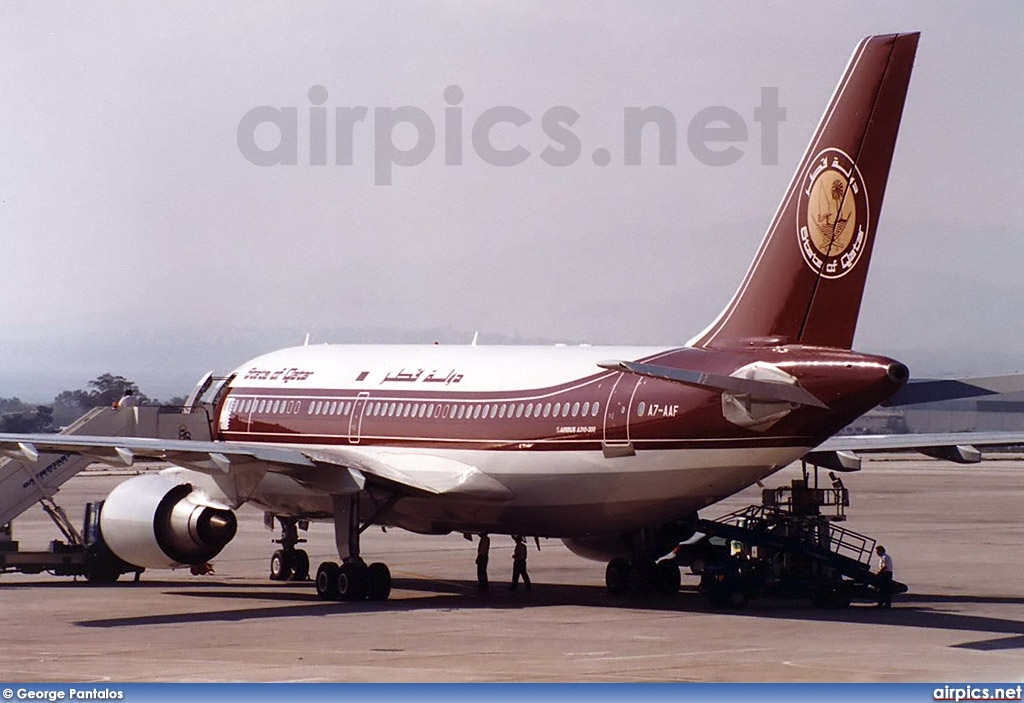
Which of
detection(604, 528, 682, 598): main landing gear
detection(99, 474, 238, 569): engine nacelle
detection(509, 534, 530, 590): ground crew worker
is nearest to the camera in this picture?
detection(99, 474, 238, 569): engine nacelle

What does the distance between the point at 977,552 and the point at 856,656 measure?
2356 centimetres

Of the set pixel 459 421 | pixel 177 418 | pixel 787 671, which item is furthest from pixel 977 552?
pixel 787 671

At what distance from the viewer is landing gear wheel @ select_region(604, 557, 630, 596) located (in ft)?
122

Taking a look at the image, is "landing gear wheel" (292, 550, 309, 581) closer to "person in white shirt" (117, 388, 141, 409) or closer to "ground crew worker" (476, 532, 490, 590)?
"ground crew worker" (476, 532, 490, 590)

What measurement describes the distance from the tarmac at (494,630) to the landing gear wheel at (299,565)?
656 mm

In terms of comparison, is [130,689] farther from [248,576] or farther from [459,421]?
[248,576]

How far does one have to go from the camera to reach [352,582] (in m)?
35.4

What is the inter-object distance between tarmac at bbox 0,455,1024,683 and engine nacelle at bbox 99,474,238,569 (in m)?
1.00

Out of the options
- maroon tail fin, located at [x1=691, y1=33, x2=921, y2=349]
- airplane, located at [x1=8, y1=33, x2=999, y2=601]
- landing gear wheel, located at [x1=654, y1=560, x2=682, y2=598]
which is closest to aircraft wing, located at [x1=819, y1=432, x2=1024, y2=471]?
airplane, located at [x1=8, y1=33, x2=999, y2=601]

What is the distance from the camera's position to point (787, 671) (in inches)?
965

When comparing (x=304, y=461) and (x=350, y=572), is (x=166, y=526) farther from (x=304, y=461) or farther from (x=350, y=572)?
(x=350, y=572)

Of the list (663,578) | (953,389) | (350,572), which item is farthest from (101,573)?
(953,389)

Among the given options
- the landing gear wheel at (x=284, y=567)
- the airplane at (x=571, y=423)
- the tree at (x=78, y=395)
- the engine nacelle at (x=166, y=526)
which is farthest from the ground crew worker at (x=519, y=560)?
the tree at (x=78, y=395)

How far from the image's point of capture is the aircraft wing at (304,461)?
32.2 m
